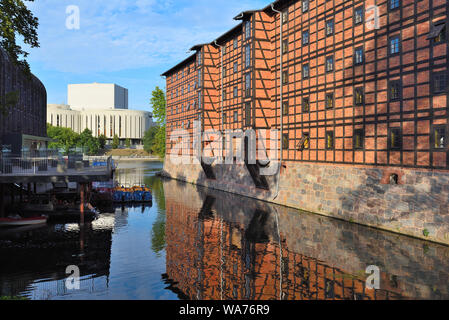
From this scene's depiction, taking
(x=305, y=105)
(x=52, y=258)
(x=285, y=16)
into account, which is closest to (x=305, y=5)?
(x=285, y=16)

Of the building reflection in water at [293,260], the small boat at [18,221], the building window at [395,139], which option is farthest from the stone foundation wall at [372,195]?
the small boat at [18,221]

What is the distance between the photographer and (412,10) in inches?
933

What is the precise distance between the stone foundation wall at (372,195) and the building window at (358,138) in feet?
5.60

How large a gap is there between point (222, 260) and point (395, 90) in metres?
16.4

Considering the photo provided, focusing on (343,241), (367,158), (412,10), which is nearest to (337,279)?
(343,241)

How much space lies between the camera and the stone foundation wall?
869 inches

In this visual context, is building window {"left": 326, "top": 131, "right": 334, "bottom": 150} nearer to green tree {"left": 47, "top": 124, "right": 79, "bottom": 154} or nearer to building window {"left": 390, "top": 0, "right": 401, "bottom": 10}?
building window {"left": 390, "top": 0, "right": 401, "bottom": 10}

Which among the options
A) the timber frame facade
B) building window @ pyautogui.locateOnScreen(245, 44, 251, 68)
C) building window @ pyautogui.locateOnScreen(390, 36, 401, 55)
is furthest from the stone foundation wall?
building window @ pyautogui.locateOnScreen(245, 44, 251, 68)

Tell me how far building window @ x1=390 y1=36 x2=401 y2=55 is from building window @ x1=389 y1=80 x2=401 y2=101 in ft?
6.70

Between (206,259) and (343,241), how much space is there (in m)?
8.88

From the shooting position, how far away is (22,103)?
167ft

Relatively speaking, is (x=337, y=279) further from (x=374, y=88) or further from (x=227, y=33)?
(x=227, y=33)

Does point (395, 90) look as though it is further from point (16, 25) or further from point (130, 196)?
point (130, 196)

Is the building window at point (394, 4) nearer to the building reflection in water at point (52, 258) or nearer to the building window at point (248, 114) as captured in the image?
the building window at point (248, 114)
